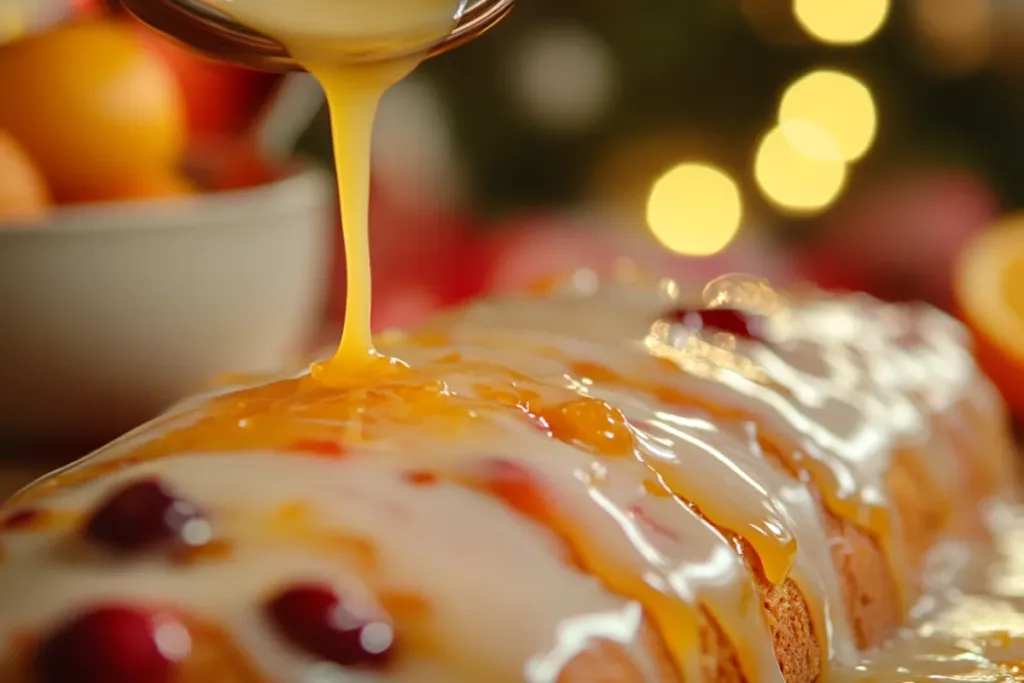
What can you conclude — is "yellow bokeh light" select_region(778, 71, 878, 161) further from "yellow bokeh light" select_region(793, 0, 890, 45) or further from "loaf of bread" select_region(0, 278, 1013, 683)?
"loaf of bread" select_region(0, 278, 1013, 683)

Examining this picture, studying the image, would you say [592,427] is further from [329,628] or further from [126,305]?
[126,305]

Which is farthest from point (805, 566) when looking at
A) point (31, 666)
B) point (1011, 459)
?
point (1011, 459)

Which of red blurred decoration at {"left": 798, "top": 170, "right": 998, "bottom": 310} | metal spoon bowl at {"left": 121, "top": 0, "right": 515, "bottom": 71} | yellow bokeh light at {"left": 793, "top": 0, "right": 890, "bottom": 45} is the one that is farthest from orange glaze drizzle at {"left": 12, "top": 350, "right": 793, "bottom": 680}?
red blurred decoration at {"left": 798, "top": 170, "right": 998, "bottom": 310}

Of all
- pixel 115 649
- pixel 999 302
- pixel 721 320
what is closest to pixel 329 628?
pixel 115 649

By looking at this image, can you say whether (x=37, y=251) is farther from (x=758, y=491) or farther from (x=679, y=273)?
(x=679, y=273)

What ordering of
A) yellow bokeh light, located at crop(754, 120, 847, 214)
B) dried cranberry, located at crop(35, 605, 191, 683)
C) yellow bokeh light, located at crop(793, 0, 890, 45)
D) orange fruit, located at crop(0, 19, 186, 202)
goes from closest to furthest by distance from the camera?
dried cranberry, located at crop(35, 605, 191, 683) < orange fruit, located at crop(0, 19, 186, 202) < yellow bokeh light, located at crop(793, 0, 890, 45) < yellow bokeh light, located at crop(754, 120, 847, 214)

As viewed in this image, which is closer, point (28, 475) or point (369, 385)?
point (369, 385)

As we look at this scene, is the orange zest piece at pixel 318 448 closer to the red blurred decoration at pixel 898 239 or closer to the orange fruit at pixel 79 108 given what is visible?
the orange fruit at pixel 79 108
